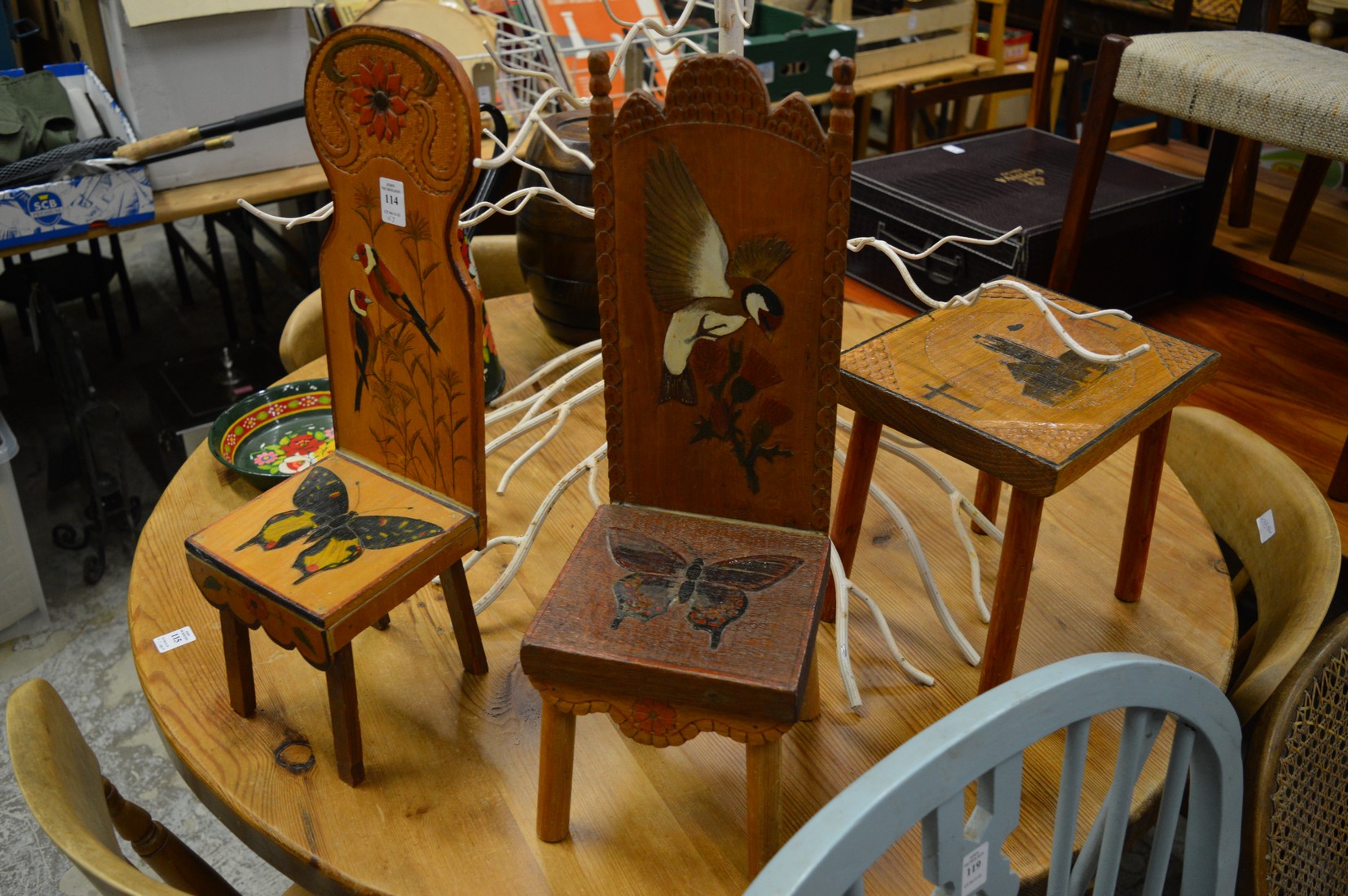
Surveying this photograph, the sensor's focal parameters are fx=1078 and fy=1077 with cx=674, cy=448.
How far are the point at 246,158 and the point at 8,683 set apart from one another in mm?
1249

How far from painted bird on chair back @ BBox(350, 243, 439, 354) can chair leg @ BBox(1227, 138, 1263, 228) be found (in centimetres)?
217

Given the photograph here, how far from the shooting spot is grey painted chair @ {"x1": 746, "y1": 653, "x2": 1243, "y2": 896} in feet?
1.71

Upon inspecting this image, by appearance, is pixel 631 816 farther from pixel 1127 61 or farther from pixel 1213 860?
pixel 1127 61

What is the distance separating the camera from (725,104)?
95 centimetres

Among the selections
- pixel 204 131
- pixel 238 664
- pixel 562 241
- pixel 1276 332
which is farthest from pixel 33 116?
pixel 1276 332

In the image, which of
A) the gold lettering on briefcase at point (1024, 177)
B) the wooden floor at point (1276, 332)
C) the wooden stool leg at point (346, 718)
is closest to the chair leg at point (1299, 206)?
the wooden floor at point (1276, 332)

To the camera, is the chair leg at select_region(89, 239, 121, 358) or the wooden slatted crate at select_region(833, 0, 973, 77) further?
the wooden slatted crate at select_region(833, 0, 973, 77)

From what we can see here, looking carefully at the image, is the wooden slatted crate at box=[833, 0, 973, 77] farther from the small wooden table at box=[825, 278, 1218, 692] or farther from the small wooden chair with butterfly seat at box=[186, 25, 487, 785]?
the small wooden chair with butterfly seat at box=[186, 25, 487, 785]

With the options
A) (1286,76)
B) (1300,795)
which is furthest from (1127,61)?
(1300,795)

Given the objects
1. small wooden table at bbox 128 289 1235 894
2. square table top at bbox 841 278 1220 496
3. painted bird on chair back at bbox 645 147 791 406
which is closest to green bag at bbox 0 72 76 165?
small wooden table at bbox 128 289 1235 894

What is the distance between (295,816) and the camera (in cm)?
104

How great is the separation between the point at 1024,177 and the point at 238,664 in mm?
1920

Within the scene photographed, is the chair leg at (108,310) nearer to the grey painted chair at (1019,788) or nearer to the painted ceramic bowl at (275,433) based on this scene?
the painted ceramic bowl at (275,433)

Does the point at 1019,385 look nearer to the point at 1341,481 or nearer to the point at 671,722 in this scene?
the point at 671,722
